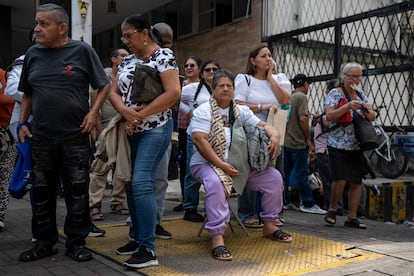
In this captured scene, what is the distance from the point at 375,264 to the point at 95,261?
85.6 inches

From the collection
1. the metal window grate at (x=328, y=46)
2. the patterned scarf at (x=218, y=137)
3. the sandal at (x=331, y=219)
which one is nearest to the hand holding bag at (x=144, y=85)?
the patterned scarf at (x=218, y=137)

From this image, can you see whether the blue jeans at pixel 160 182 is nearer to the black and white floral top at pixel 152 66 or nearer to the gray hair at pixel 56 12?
the black and white floral top at pixel 152 66

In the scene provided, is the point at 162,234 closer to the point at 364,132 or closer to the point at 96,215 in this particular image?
the point at 96,215

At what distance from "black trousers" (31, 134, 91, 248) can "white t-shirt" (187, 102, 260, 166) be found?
36.3 inches

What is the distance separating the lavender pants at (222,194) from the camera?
12.3ft

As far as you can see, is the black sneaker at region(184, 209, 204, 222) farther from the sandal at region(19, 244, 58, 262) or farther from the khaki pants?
the sandal at region(19, 244, 58, 262)

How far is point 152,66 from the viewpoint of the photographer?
3.44 metres

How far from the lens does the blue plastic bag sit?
3.65m

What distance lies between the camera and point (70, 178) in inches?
144

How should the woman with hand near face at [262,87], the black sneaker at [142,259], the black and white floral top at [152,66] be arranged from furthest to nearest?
the woman with hand near face at [262,87] → the black and white floral top at [152,66] → the black sneaker at [142,259]

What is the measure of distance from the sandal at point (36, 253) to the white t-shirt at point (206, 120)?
139 cm

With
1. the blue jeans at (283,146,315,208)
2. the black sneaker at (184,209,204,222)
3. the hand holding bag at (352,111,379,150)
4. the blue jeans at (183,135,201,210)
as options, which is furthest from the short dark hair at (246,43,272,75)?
the blue jeans at (283,146,315,208)

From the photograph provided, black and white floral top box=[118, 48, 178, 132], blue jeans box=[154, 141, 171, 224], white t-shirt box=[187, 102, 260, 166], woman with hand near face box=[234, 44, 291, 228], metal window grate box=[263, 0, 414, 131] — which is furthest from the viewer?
metal window grate box=[263, 0, 414, 131]

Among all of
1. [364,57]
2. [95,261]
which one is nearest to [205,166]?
[95,261]
